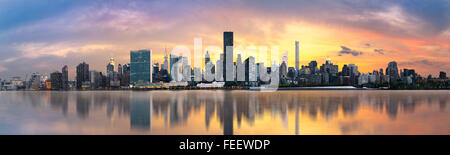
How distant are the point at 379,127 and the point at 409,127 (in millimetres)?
1936

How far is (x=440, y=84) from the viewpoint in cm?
18350
